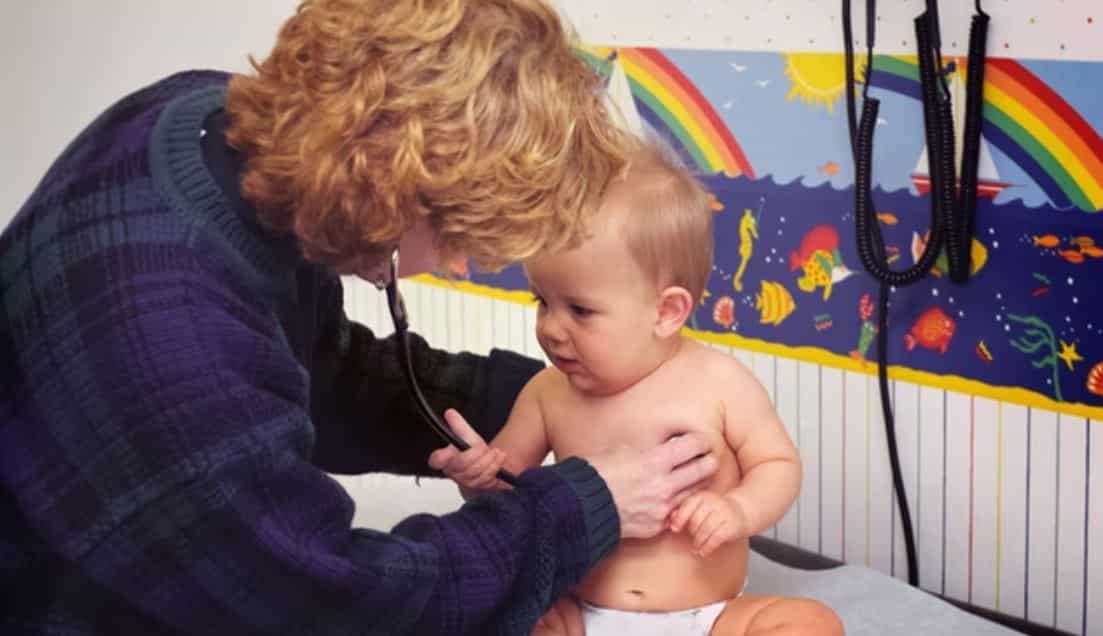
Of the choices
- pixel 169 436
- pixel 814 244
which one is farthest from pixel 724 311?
pixel 169 436

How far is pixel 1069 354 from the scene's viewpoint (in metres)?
2.21

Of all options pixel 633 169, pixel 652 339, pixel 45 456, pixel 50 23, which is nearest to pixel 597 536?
pixel 652 339

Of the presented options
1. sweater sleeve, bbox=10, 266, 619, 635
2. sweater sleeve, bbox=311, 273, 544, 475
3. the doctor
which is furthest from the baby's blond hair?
sweater sleeve, bbox=10, 266, 619, 635

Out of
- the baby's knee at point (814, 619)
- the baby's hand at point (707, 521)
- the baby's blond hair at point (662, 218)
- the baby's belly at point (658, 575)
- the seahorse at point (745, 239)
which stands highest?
the baby's blond hair at point (662, 218)

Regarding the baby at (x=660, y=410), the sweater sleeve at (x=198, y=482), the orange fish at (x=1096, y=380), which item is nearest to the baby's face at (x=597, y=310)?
the baby at (x=660, y=410)

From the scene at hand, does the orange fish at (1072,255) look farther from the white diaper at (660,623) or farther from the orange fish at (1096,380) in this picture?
the white diaper at (660,623)

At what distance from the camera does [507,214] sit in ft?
4.89

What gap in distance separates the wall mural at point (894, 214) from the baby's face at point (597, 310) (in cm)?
30

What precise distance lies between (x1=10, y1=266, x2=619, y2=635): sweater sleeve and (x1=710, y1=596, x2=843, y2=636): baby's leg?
472 mm

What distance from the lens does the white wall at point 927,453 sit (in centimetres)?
223

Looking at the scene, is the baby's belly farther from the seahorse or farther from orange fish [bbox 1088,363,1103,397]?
the seahorse

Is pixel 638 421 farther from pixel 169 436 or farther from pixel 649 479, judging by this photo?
pixel 169 436

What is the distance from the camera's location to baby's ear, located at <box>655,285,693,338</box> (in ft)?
6.21

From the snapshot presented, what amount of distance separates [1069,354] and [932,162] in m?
0.35
